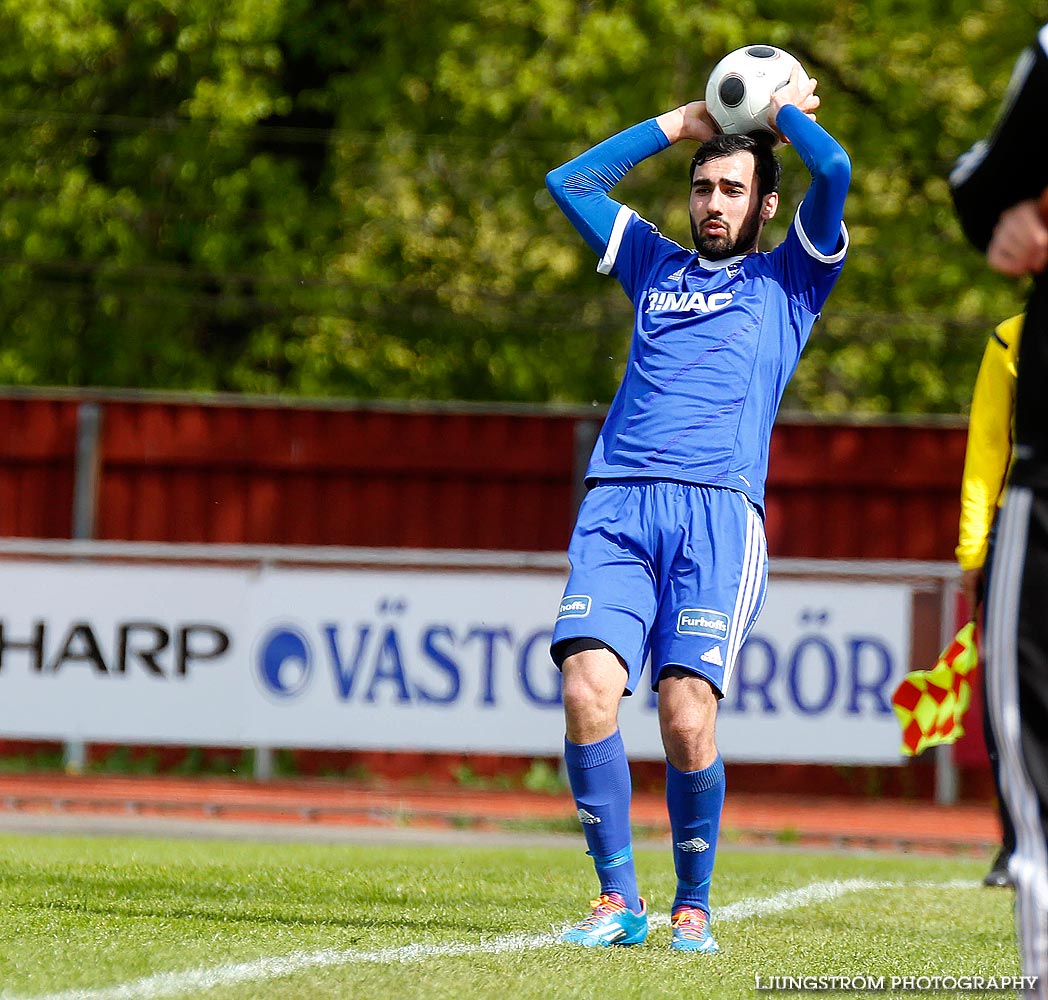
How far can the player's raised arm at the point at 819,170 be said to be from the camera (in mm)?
4969

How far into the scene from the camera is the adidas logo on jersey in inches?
191

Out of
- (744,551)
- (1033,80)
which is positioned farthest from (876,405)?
(1033,80)

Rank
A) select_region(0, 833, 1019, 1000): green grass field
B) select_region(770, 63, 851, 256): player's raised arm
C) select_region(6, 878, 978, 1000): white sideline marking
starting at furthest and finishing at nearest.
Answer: select_region(770, 63, 851, 256): player's raised arm < select_region(0, 833, 1019, 1000): green grass field < select_region(6, 878, 978, 1000): white sideline marking

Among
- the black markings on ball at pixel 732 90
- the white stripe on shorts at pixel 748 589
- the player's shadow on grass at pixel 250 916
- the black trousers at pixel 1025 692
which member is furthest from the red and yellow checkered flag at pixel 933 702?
the black trousers at pixel 1025 692

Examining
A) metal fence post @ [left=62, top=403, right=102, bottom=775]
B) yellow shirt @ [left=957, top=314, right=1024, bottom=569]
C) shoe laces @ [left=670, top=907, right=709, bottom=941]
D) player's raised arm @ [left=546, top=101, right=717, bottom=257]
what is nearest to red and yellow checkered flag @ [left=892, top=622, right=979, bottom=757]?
yellow shirt @ [left=957, top=314, right=1024, bottom=569]

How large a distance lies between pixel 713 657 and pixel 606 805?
554mm

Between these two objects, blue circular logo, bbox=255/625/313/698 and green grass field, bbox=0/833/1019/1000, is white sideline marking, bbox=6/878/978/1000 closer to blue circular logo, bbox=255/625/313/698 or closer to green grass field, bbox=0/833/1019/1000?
green grass field, bbox=0/833/1019/1000

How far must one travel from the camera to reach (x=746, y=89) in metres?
5.27

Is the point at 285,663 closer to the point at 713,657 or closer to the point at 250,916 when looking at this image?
the point at 250,916

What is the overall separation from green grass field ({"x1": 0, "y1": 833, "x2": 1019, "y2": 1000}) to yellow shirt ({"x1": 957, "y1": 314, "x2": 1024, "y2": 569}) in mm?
1495

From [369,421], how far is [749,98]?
9.93 m

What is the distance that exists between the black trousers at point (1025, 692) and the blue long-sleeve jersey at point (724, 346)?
1714 millimetres

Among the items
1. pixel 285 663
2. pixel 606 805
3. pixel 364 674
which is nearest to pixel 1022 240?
pixel 606 805

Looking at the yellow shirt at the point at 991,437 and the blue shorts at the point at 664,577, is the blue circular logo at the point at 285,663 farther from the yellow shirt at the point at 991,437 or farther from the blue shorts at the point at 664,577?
the blue shorts at the point at 664,577
